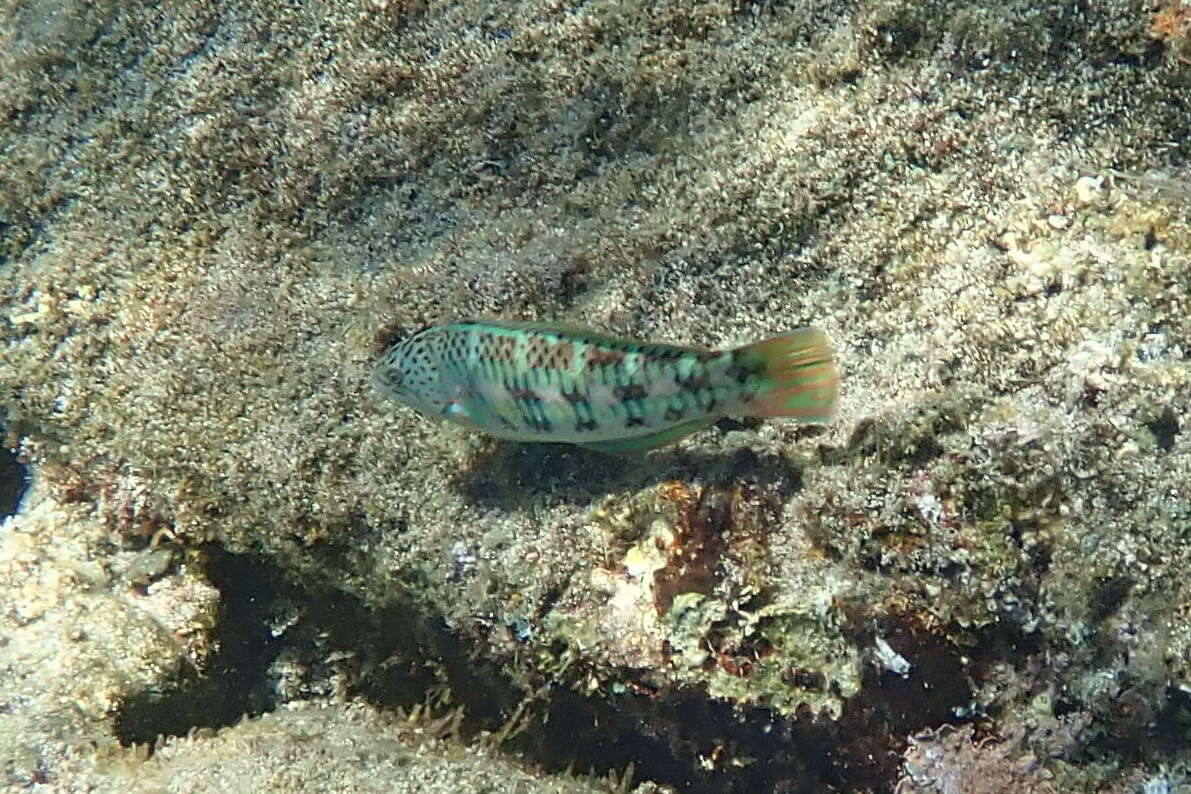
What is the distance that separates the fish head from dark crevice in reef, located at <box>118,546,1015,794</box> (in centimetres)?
97

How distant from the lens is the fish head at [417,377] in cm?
296

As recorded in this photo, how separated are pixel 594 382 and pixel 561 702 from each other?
4.58 ft

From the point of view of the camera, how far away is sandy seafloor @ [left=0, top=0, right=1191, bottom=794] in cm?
257

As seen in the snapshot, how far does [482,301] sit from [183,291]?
1.50m

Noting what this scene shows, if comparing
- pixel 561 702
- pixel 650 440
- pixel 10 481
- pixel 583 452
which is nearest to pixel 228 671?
pixel 561 702

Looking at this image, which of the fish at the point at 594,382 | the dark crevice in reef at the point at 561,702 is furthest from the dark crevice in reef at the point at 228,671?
the fish at the point at 594,382

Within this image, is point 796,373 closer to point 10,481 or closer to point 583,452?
point 583,452

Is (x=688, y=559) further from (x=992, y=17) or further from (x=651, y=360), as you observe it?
(x=992, y=17)

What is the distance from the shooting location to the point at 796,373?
254 centimetres

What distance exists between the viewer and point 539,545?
120 inches

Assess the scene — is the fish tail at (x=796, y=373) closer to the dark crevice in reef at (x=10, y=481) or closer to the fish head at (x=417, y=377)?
the fish head at (x=417, y=377)

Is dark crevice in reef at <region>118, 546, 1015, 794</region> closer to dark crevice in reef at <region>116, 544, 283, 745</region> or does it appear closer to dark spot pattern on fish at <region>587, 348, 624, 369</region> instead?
dark crevice in reef at <region>116, 544, 283, 745</region>

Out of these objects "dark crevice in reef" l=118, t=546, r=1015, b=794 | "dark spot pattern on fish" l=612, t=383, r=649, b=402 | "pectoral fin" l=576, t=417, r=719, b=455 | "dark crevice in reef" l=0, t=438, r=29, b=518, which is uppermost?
"dark spot pattern on fish" l=612, t=383, r=649, b=402

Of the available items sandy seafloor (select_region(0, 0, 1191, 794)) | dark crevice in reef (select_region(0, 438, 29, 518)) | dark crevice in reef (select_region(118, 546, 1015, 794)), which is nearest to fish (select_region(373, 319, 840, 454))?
sandy seafloor (select_region(0, 0, 1191, 794))
